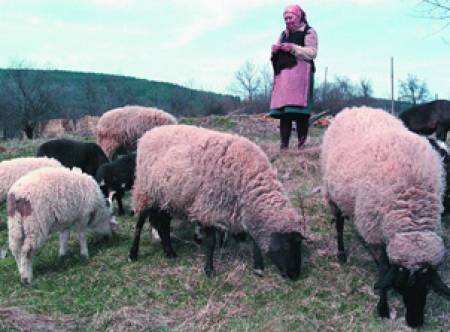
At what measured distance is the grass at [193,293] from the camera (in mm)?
4336

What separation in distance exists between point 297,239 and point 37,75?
3419cm

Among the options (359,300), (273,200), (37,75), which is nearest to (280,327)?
(359,300)

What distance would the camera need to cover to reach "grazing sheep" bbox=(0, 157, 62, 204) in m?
7.09

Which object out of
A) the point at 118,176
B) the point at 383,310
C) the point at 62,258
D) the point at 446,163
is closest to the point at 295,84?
the point at 446,163

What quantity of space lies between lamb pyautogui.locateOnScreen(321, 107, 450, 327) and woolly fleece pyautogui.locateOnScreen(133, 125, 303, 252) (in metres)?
0.63

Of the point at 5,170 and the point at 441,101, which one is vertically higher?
the point at 441,101

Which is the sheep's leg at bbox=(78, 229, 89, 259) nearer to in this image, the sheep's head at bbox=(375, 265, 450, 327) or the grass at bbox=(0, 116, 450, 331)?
the grass at bbox=(0, 116, 450, 331)

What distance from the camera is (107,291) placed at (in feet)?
16.6

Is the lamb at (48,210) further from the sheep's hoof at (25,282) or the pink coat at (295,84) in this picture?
the pink coat at (295,84)

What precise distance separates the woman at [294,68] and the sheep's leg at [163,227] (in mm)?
3238

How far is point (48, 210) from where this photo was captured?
18.2 feet

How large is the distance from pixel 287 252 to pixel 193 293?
95 cm

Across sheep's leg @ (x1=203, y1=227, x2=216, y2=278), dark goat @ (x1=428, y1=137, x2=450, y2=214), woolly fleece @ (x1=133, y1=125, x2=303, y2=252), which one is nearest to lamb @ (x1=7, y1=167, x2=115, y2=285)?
woolly fleece @ (x1=133, y1=125, x2=303, y2=252)

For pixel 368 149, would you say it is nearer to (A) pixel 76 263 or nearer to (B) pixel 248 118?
(A) pixel 76 263
